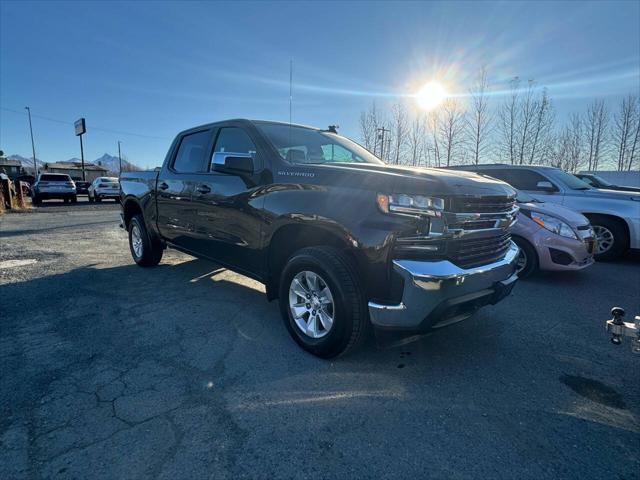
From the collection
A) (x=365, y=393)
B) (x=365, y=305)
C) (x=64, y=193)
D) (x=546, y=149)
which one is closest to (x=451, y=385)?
(x=365, y=393)

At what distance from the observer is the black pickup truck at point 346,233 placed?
96.3 inches

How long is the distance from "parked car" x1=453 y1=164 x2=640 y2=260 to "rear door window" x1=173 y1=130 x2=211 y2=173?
6.08 metres

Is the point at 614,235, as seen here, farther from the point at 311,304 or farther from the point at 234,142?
the point at 234,142

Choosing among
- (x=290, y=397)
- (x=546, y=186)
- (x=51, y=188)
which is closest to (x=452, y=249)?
(x=290, y=397)

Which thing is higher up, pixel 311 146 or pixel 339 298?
pixel 311 146

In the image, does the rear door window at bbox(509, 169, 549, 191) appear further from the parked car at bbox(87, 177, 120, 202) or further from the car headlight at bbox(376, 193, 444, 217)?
the parked car at bbox(87, 177, 120, 202)

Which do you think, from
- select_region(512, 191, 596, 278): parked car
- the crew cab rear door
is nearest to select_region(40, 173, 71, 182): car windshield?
the crew cab rear door

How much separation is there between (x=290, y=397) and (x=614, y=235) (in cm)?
730

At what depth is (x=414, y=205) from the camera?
2473 mm

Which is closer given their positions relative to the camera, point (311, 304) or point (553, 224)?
point (311, 304)

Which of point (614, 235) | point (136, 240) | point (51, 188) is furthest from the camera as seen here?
point (51, 188)

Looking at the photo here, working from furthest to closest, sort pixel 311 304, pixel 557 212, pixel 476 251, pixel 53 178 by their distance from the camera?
pixel 53 178 → pixel 557 212 → pixel 311 304 → pixel 476 251

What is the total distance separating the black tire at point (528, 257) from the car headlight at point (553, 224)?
13.2 inches

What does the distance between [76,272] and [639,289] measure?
8.15 meters
